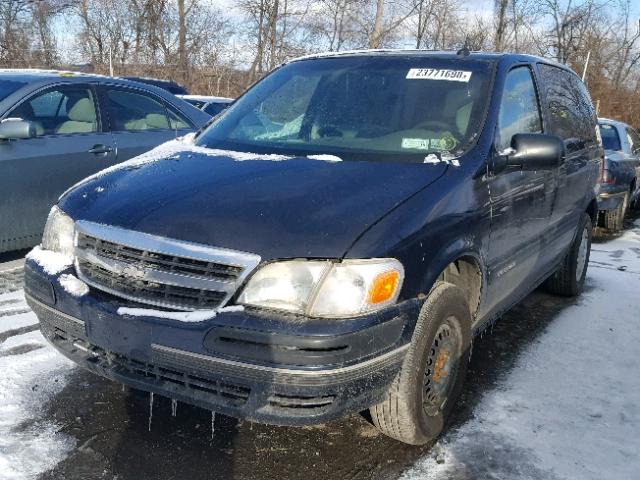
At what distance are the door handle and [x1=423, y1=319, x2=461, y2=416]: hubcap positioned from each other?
3.91 m

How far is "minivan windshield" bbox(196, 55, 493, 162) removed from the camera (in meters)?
3.25

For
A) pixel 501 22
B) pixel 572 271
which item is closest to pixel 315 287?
pixel 572 271

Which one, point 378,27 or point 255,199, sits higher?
point 378,27

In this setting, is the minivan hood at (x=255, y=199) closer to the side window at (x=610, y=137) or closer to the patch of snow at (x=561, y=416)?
the patch of snow at (x=561, y=416)

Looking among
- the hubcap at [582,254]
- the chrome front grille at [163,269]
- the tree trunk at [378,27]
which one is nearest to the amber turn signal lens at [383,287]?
the chrome front grille at [163,269]

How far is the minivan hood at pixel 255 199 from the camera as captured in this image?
240 centimetres

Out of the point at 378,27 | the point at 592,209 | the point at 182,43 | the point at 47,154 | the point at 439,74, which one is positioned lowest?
the point at 592,209

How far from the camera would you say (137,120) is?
20.1 feet

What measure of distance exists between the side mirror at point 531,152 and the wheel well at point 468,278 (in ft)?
1.71

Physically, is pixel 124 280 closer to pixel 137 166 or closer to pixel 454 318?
pixel 137 166

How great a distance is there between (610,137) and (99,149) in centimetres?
772

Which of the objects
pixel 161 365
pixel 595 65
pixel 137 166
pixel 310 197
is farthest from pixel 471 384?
pixel 595 65

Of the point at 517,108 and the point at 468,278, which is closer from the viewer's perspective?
the point at 468,278

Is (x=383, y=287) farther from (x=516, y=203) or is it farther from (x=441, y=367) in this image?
(x=516, y=203)
